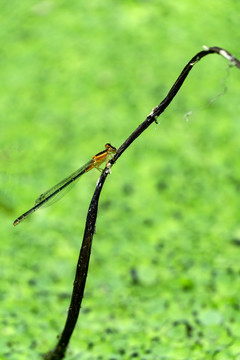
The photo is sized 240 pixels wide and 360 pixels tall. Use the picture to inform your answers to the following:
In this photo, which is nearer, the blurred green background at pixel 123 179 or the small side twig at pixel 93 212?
the small side twig at pixel 93 212

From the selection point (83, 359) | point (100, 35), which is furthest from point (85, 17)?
point (83, 359)

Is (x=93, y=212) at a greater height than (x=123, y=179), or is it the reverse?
(x=123, y=179)

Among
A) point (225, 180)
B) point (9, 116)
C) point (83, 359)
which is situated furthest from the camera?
point (9, 116)

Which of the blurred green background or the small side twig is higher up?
the blurred green background

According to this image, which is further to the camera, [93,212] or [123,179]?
[123,179]

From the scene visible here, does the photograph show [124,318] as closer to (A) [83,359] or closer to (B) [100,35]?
(A) [83,359]

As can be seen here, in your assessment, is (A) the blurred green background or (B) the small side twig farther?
(A) the blurred green background

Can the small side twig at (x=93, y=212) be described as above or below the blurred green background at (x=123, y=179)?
below

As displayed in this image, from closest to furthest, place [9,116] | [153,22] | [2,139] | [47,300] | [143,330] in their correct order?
[143,330] → [47,300] → [2,139] → [9,116] → [153,22]
